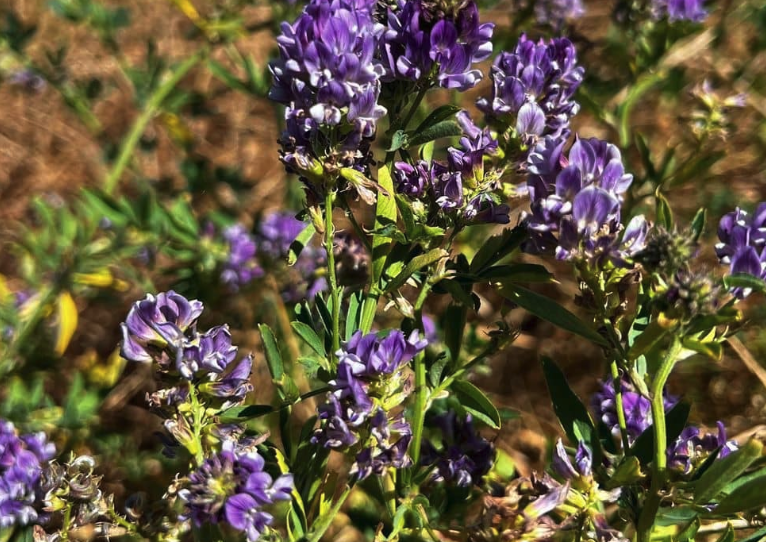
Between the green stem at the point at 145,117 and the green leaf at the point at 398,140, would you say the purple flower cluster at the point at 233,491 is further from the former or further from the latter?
the green stem at the point at 145,117

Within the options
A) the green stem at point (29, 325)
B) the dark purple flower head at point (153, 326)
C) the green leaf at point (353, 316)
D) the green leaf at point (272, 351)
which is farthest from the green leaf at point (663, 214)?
the green stem at point (29, 325)

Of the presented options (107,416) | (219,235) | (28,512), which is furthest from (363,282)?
(107,416)

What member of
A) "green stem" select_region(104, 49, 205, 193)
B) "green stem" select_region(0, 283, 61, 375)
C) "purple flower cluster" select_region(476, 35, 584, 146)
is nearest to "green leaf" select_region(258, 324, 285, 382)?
"purple flower cluster" select_region(476, 35, 584, 146)

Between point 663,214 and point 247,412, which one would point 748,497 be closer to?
point 663,214

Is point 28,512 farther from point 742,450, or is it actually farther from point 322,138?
point 742,450

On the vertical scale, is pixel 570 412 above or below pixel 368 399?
below

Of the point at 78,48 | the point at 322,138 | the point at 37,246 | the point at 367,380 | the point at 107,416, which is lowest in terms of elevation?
the point at 107,416

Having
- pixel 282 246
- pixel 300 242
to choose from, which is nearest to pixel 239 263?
pixel 282 246

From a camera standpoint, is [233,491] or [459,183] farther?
[459,183]
